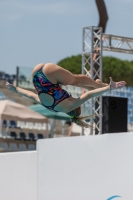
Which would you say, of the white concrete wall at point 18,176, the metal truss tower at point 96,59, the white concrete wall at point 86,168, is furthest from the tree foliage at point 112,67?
the white concrete wall at point 86,168

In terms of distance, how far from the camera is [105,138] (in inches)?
221

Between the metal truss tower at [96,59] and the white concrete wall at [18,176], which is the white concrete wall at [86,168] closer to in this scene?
the white concrete wall at [18,176]

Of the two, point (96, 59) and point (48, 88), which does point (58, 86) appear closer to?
point (48, 88)

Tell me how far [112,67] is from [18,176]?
143ft

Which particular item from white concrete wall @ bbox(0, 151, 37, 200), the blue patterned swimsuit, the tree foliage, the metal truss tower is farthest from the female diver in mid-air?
the tree foliage

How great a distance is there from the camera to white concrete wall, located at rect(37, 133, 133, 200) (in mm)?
5445

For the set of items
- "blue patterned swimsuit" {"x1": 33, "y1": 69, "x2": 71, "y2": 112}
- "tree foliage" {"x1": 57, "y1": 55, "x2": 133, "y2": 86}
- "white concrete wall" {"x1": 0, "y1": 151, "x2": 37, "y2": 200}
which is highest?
"tree foliage" {"x1": 57, "y1": 55, "x2": 133, "y2": 86}

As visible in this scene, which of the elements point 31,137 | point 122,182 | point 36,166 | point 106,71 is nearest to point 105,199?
point 122,182

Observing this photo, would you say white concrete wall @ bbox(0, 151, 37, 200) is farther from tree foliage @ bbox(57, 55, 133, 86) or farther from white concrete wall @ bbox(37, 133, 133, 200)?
tree foliage @ bbox(57, 55, 133, 86)

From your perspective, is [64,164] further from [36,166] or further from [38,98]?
[38,98]

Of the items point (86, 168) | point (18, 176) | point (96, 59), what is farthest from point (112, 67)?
point (86, 168)

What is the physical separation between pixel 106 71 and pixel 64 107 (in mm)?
43296

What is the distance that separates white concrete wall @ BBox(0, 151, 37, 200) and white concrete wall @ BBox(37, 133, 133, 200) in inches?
22.2

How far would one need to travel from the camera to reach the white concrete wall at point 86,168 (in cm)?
545
